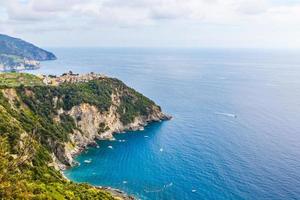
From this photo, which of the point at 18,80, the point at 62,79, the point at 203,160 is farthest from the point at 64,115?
the point at 203,160

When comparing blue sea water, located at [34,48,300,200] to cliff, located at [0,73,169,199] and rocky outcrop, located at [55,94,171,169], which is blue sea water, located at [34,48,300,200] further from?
cliff, located at [0,73,169,199]

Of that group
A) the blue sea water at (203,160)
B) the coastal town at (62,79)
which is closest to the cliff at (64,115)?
the coastal town at (62,79)

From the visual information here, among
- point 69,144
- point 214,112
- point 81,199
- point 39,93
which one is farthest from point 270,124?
point 81,199

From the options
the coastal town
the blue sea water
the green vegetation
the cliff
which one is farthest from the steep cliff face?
the blue sea water

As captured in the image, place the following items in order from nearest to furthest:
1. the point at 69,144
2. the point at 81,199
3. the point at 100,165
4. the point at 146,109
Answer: the point at 81,199
the point at 100,165
the point at 69,144
the point at 146,109

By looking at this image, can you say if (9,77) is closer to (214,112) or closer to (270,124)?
(214,112)

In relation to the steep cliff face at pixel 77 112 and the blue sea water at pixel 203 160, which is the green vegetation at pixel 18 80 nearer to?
the steep cliff face at pixel 77 112

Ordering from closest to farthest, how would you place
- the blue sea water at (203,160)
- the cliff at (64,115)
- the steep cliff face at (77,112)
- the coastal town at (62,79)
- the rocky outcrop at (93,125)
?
the cliff at (64,115)
the blue sea water at (203,160)
the steep cliff face at (77,112)
the rocky outcrop at (93,125)
the coastal town at (62,79)

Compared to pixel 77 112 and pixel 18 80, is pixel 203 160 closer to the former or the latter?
pixel 77 112
